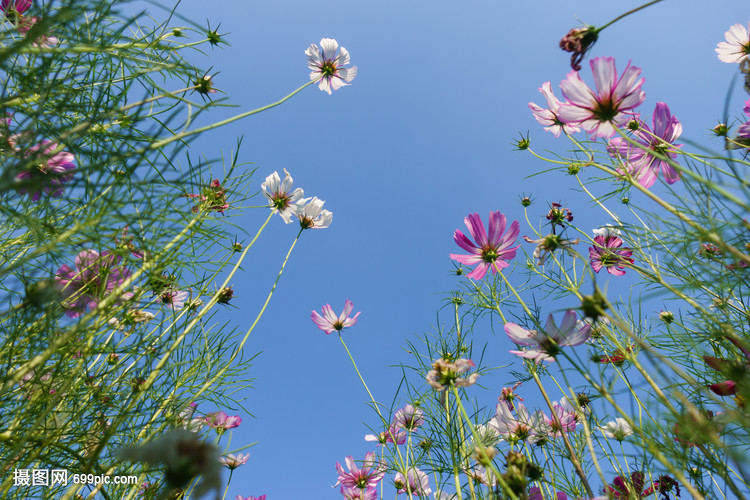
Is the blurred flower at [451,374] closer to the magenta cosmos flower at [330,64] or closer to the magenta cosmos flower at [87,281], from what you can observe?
the magenta cosmos flower at [87,281]

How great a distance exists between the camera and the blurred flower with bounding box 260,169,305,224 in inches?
59.6

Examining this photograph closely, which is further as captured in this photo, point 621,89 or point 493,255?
point 493,255

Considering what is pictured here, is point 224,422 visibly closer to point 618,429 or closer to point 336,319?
point 336,319

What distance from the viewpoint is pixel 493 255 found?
96 centimetres

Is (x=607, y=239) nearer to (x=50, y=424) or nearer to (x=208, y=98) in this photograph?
(x=208, y=98)

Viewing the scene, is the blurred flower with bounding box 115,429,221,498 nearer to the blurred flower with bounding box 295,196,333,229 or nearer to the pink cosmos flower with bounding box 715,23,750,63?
the blurred flower with bounding box 295,196,333,229

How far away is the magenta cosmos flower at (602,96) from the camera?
667 millimetres

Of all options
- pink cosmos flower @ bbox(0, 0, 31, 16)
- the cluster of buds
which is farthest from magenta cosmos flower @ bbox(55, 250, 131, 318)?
Result: pink cosmos flower @ bbox(0, 0, 31, 16)

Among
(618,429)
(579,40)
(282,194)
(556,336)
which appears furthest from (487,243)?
(282,194)

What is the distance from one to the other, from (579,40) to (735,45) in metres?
0.83

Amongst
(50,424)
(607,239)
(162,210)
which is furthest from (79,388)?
(607,239)

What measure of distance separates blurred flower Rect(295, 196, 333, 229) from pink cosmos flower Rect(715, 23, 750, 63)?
1.44 m

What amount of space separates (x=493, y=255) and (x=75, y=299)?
99cm

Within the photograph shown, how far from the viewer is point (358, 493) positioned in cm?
146
